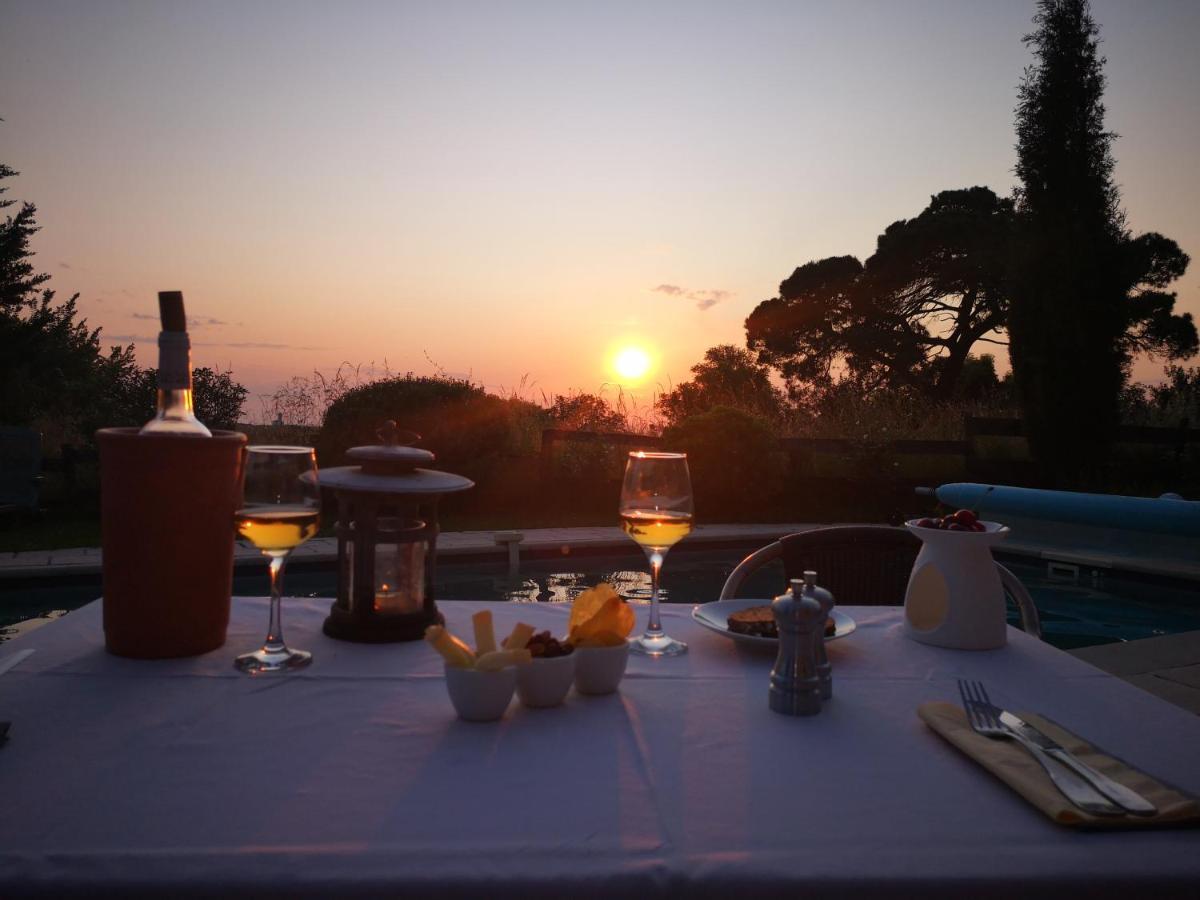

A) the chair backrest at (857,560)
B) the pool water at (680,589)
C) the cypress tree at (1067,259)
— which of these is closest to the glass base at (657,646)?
the chair backrest at (857,560)

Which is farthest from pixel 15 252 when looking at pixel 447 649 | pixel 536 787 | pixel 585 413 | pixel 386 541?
pixel 536 787

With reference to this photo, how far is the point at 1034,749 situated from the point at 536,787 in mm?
585

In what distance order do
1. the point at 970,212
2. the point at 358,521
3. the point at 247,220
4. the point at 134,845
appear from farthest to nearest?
the point at 970,212 < the point at 247,220 < the point at 358,521 < the point at 134,845

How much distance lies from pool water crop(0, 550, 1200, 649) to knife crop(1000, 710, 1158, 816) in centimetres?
441

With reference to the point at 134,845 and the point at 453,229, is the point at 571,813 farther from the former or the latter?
the point at 453,229

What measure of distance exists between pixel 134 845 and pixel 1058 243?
532 inches

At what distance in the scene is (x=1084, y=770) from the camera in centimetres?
83

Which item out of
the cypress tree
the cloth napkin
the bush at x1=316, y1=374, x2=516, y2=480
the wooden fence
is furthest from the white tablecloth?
the cypress tree

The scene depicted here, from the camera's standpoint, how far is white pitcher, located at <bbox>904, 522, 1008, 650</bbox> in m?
1.33

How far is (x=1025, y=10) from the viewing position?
1227 centimetres

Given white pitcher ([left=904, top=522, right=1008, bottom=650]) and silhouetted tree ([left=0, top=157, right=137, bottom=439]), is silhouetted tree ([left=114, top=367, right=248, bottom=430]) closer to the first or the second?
silhouetted tree ([left=0, top=157, right=137, bottom=439])

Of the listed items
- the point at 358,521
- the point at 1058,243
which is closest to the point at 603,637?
the point at 358,521

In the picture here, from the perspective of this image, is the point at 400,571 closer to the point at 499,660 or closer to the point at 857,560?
the point at 499,660

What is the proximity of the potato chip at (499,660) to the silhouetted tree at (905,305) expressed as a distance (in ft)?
73.6
